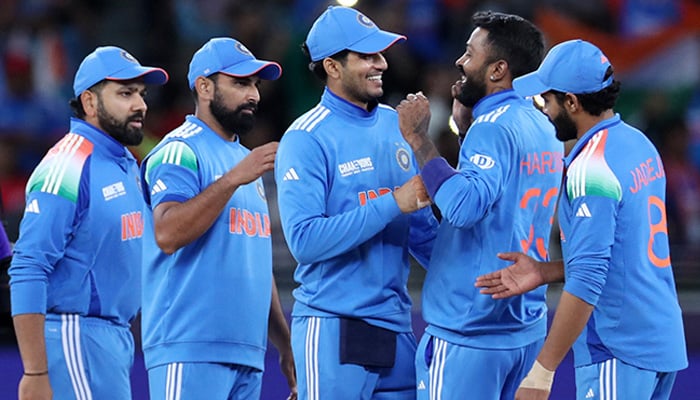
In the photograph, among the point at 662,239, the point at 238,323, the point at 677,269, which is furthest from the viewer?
the point at 677,269

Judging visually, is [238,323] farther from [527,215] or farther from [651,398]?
[651,398]

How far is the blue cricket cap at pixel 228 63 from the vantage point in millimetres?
5691

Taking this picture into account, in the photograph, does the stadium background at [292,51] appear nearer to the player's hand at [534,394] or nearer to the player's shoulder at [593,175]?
the player's shoulder at [593,175]

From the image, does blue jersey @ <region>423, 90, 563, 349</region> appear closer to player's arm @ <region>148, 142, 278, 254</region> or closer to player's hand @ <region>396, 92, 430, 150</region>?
player's hand @ <region>396, 92, 430, 150</region>

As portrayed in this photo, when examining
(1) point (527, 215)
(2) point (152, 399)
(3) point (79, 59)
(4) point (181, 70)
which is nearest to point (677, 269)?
(1) point (527, 215)

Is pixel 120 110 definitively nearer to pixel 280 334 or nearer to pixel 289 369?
pixel 280 334

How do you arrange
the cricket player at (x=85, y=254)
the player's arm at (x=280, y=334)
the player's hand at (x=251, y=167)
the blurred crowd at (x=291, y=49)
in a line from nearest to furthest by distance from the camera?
the player's hand at (x=251, y=167) < the cricket player at (x=85, y=254) < the player's arm at (x=280, y=334) < the blurred crowd at (x=291, y=49)

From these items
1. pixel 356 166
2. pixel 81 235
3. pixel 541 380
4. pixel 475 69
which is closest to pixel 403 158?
pixel 356 166

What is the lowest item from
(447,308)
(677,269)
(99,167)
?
(677,269)

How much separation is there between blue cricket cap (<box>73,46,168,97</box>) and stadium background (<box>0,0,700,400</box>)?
443cm

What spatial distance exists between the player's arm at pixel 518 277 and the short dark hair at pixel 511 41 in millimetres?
812

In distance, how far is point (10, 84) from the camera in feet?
37.6

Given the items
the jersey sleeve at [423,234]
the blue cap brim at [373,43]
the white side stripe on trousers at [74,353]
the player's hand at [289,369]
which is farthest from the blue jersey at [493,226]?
the white side stripe on trousers at [74,353]

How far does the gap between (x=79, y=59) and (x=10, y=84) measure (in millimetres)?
763
